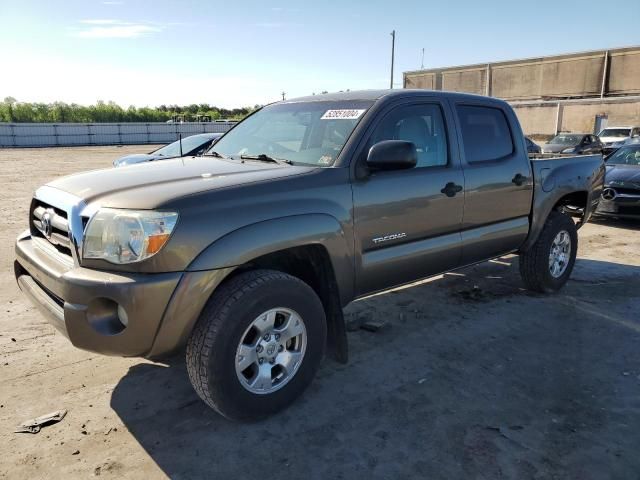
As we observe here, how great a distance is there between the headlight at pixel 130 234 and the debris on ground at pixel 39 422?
1.13 meters

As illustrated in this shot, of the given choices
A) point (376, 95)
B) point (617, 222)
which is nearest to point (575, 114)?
point (617, 222)

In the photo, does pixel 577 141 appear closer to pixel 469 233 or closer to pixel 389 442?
pixel 469 233

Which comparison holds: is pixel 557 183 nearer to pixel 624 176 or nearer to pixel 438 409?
pixel 438 409

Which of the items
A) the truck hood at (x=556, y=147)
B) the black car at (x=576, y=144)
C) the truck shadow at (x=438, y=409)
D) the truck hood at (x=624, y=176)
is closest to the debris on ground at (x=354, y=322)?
the truck shadow at (x=438, y=409)

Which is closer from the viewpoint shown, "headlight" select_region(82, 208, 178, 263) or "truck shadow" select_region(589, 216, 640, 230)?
"headlight" select_region(82, 208, 178, 263)

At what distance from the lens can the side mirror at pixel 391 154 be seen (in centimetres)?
320

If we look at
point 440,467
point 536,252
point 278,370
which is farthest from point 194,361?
point 536,252

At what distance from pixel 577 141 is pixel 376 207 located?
1855 centimetres

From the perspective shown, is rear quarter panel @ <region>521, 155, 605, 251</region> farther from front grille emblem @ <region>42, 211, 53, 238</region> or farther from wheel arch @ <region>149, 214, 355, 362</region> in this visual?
front grille emblem @ <region>42, 211, 53, 238</region>

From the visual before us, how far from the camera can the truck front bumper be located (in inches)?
98.9

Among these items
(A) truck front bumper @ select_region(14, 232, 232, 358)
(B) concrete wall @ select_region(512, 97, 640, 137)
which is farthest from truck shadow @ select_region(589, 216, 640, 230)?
(B) concrete wall @ select_region(512, 97, 640, 137)

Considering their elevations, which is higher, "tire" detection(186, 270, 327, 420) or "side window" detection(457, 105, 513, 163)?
"side window" detection(457, 105, 513, 163)

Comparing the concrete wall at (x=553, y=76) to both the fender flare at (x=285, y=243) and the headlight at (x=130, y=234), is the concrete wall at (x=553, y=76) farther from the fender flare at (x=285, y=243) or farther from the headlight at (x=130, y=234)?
the headlight at (x=130, y=234)

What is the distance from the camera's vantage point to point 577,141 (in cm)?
1911
